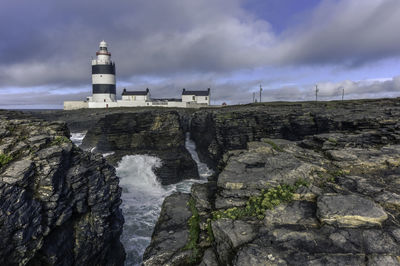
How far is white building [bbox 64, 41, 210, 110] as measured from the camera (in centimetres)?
8175

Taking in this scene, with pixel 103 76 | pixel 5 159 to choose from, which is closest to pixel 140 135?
pixel 5 159

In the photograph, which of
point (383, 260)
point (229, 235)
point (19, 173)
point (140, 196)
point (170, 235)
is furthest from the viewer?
point (140, 196)

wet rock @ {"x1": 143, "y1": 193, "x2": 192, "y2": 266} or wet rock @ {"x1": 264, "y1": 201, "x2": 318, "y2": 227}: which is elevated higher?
wet rock @ {"x1": 264, "y1": 201, "x2": 318, "y2": 227}

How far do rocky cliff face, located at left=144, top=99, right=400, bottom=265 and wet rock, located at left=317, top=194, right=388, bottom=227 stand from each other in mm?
31

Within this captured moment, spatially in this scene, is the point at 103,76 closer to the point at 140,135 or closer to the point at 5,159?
the point at 140,135

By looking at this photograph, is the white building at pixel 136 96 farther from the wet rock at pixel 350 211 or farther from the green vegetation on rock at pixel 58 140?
the wet rock at pixel 350 211

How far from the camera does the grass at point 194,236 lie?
8172mm

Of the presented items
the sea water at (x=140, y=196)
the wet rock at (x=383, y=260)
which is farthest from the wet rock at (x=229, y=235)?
the sea water at (x=140, y=196)

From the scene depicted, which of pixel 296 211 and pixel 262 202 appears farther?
pixel 262 202

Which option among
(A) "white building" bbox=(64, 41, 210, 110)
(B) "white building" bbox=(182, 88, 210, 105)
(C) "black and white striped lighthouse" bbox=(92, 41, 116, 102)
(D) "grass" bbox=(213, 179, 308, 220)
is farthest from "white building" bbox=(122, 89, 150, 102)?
(D) "grass" bbox=(213, 179, 308, 220)

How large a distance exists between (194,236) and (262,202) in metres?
3.27

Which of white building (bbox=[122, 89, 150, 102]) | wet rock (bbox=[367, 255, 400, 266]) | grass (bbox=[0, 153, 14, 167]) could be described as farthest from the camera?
white building (bbox=[122, 89, 150, 102])

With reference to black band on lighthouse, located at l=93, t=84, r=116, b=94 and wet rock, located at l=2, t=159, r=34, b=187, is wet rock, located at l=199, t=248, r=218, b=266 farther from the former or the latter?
black band on lighthouse, located at l=93, t=84, r=116, b=94

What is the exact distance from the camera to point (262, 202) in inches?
359
